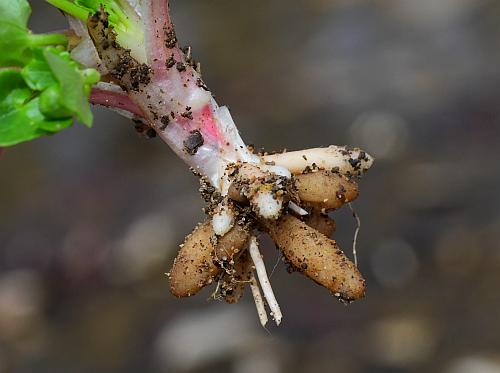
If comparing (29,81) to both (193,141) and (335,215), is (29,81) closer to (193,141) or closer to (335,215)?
(193,141)

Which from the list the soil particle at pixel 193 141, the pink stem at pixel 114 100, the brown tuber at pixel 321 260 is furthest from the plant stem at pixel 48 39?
the brown tuber at pixel 321 260

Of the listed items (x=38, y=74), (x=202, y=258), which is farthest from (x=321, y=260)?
(x=38, y=74)

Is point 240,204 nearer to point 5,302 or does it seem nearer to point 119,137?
point 5,302

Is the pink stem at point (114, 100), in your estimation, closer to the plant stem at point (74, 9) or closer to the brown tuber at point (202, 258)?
the plant stem at point (74, 9)

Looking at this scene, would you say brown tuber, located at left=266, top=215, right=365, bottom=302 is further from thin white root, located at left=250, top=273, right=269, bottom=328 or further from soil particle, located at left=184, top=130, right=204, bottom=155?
soil particle, located at left=184, top=130, right=204, bottom=155

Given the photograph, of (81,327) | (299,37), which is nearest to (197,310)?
(81,327)
